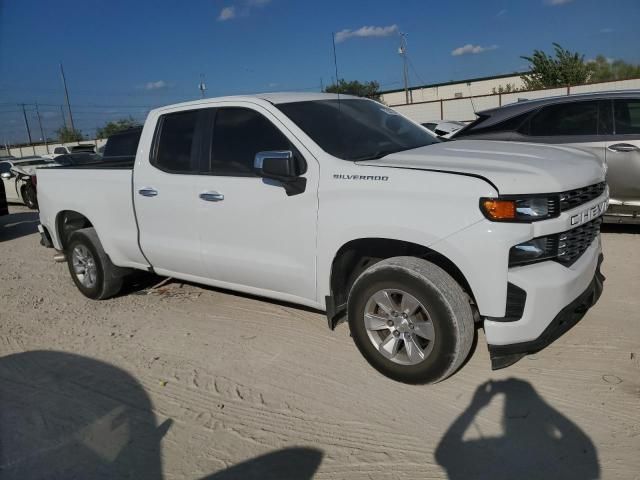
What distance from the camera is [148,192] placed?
473 centimetres

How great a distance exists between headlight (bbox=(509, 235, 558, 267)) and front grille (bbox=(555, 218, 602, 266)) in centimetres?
8

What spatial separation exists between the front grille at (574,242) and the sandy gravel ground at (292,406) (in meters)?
0.79

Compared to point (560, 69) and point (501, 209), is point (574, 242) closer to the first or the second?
point (501, 209)

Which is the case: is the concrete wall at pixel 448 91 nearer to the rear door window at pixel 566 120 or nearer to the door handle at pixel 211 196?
the rear door window at pixel 566 120

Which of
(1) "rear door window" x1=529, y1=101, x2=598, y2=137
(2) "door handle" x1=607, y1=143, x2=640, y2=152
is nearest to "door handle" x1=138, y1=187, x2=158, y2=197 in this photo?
(1) "rear door window" x1=529, y1=101, x2=598, y2=137

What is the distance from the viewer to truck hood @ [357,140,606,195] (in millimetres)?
2994

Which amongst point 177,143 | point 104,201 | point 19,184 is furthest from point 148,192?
point 19,184

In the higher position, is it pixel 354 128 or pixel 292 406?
pixel 354 128

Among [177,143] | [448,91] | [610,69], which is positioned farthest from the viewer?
[448,91]

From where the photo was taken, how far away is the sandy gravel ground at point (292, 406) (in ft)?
9.15

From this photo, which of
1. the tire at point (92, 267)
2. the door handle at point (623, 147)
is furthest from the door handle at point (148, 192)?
the door handle at point (623, 147)

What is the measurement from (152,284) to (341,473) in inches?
163

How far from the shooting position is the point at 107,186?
5.14 metres

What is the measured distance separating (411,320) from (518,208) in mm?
949
